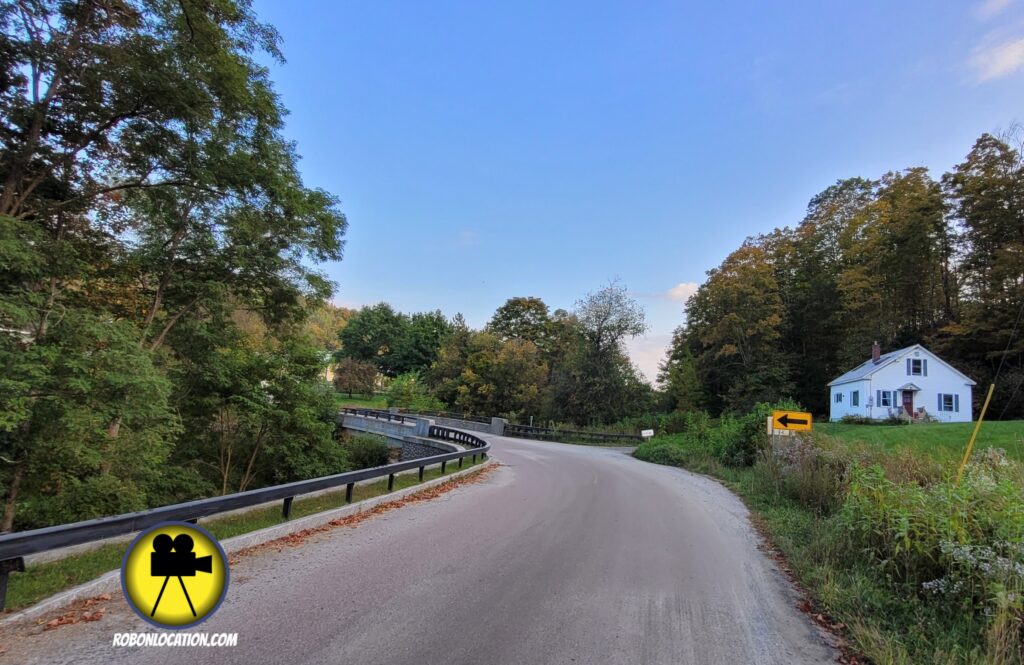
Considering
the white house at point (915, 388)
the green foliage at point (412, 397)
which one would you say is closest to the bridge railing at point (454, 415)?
the green foliage at point (412, 397)

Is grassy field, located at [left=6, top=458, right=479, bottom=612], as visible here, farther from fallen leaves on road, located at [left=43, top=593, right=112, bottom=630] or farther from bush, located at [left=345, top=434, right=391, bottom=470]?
bush, located at [left=345, top=434, right=391, bottom=470]

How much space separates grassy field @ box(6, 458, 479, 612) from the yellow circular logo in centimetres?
127

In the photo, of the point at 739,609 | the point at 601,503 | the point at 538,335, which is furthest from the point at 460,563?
the point at 538,335

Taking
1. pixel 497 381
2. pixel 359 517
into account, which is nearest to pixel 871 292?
pixel 497 381

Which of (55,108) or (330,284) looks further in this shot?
(330,284)

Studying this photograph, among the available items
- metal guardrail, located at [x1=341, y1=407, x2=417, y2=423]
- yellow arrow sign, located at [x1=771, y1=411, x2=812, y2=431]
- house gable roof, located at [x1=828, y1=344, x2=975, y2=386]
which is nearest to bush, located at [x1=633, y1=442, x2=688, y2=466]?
yellow arrow sign, located at [x1=771, y1=411, x2=812, y2=431]

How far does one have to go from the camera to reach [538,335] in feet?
212

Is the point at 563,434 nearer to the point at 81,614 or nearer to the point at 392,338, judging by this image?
the point at 81,614

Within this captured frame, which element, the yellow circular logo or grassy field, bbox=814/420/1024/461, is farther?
grassy field, bbox=814/420/1024/461

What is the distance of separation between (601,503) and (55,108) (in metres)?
13.1

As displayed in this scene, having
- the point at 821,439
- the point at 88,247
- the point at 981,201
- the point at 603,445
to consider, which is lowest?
the point at 603,445

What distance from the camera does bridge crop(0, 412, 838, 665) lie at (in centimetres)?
361

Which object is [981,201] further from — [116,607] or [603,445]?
[116,607]

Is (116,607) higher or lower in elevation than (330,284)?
lower
